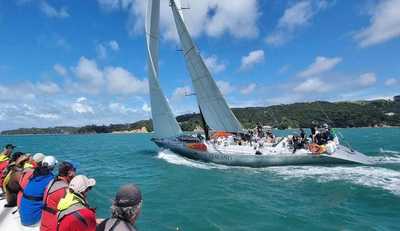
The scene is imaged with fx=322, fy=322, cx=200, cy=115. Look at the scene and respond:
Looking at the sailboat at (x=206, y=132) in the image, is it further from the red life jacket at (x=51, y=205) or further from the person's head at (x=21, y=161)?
the red life jacket at (x=51, y=205)

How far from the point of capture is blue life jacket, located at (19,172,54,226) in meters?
5.53

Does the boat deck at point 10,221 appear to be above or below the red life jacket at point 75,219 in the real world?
below

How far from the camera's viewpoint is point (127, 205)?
290 centimetres

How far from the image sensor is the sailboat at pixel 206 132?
18.8 metres

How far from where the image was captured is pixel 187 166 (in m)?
20.5

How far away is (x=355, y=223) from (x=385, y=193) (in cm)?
405

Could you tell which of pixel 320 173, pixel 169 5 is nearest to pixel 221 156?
pixel 320 173

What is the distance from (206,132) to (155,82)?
5.42 metres

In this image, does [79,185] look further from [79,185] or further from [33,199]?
[33,199]

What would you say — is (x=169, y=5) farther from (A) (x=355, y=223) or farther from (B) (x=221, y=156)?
(A) (x=355, y=223)

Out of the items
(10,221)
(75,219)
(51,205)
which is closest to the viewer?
(75,219)

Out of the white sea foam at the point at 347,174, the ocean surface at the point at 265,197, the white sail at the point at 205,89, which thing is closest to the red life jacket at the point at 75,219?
the ocean surface at the point at 265,197

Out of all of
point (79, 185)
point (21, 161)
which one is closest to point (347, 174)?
point (21, 161)

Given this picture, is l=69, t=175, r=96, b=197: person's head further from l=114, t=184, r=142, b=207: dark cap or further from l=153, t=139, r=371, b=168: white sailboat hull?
l=153, t=139, r=371, b=168: white sailboat hull
